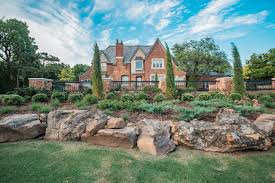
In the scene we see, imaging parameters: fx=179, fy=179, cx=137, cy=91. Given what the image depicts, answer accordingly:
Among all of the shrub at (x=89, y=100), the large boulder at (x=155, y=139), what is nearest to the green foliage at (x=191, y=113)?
the large boulder at (x=155, y=139)

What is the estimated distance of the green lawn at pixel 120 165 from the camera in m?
3.60

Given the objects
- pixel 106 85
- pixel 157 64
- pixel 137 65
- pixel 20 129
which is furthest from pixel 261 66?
pixel 20 129

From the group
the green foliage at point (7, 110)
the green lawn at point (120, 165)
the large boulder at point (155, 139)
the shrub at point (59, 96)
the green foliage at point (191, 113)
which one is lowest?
the green lawn at point (120, 165)

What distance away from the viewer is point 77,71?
5694 cm

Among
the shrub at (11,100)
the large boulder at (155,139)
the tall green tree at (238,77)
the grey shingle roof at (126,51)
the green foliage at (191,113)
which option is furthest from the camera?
the grey shingle roof at (126,51)

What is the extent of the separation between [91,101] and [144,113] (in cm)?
295

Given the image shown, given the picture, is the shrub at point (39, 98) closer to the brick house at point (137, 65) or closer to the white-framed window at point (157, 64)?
the brick house at point (137, 65)

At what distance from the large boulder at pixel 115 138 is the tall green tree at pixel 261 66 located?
29.8 m

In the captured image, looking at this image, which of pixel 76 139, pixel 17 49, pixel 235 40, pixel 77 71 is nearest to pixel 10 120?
pixel 76 139

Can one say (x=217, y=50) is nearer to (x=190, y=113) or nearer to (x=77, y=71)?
(x=190, y=113)

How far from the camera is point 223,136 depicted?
507 cm

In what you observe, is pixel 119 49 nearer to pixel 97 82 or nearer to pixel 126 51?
pixel 126 51

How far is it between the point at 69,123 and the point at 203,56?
73.5ft

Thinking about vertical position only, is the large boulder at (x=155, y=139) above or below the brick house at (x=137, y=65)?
below
